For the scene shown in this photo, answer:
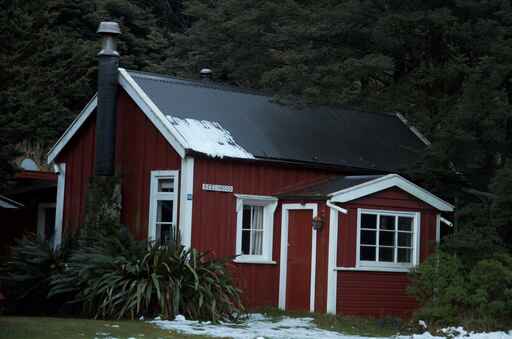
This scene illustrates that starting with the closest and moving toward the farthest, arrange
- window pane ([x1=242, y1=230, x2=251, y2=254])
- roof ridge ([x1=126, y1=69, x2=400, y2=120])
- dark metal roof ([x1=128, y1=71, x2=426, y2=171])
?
window pane ([x1=242, y1=230, x2=251, y2=254]) < dark metal roof ([x1=128, y1=71, x2=426, y2=171]) < roof ridge ([x1=126, y1=69, x2=400, y2=120])

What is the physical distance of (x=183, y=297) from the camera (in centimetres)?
1898

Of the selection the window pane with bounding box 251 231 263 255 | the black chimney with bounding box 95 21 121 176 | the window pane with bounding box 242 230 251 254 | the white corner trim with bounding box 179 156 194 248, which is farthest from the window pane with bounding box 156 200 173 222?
the window pane with bounding box 251 231 263 255

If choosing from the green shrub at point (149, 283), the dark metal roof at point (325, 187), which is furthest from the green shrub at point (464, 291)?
the green shrub at point (149, 283)

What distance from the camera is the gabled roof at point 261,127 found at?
70.9ft

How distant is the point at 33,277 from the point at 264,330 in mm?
5664

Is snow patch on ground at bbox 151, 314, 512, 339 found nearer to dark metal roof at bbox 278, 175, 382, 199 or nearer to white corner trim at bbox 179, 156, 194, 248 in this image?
white corner trim at bbox 179, 156, 194, 248

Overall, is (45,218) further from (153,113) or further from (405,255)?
(405,255)

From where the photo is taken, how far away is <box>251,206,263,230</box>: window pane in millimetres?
22344

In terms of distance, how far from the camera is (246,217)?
22.2m

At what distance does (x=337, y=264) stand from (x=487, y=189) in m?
3.64

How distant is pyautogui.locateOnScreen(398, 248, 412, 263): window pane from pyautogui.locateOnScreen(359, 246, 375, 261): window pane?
0.76 m

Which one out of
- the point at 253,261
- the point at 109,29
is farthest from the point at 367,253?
the point at 109,29

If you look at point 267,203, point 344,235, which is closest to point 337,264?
point 344,235

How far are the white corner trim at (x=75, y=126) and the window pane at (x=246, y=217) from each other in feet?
14.3
